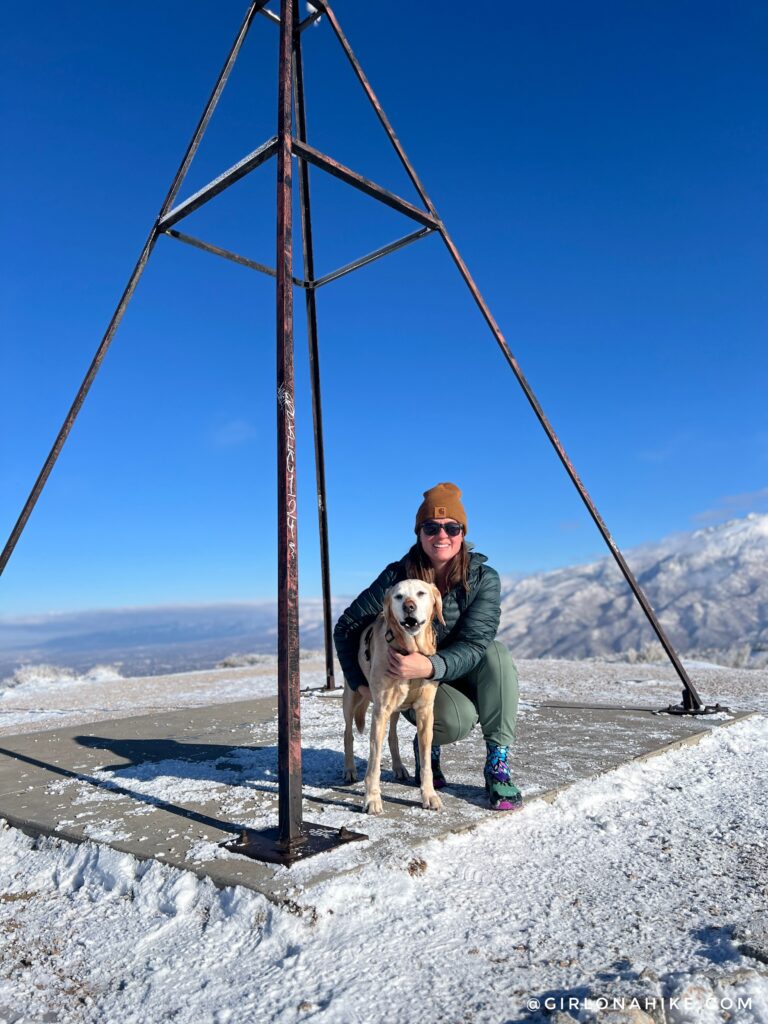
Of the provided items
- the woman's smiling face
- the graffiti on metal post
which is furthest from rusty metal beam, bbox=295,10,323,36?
the woman's smiling face

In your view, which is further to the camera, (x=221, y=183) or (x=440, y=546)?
(x=221, y=183)

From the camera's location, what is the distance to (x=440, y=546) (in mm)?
3699

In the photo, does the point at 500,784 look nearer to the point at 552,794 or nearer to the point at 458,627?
the point at 552,794

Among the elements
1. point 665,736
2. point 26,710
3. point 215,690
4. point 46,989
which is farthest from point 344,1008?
point 215,690

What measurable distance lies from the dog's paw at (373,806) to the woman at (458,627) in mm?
539

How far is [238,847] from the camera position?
2904 millimetres

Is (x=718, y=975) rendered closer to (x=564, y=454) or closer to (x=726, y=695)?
(x=564, y=454)

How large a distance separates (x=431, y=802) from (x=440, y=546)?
4.17 feet

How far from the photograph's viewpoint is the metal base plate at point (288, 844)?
2.77m

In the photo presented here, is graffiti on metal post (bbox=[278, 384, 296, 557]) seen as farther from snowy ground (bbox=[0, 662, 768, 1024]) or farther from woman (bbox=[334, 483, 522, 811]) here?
snowy ground (bbox=[0, 662, 768, 1024])

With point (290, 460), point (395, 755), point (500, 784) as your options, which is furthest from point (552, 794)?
point (290, 460)

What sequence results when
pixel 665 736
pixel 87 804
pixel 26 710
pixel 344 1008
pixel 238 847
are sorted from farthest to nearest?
pixel 26 710 < pixel 665 736 < pixel 87 804 < pixel 238 847 < pixel 344 1008

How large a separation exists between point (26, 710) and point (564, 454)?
284 inches

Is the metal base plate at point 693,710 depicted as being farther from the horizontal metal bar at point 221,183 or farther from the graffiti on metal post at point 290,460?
the horizontal metal bar at point 221,183
